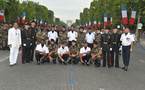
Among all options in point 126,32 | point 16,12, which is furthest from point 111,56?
point 16,12

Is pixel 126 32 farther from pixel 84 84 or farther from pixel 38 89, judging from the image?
pixel 38 89

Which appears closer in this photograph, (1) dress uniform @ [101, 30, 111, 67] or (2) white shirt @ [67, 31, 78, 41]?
(1) dress uniform @ [101, 30, 111, 67]

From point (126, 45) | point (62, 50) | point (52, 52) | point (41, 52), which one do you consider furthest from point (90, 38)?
point (126, 45)

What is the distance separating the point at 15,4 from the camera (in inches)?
3563

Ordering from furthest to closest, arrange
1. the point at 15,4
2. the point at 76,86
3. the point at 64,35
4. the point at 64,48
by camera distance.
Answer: the point at 15,4 < the point at 64,35 < the point at 64,48 < the point at 76,86

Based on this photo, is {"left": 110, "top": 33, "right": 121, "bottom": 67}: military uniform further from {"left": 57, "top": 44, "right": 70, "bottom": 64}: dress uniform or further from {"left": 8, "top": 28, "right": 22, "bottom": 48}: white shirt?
{"left": 8, "top": 28, "right": 22, "bottom": 48}: white shirt

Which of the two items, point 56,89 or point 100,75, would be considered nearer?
point 56,89

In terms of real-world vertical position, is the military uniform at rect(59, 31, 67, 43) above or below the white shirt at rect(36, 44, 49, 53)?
above

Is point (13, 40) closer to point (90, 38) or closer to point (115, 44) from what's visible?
point (115, 44)

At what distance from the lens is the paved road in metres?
14.5

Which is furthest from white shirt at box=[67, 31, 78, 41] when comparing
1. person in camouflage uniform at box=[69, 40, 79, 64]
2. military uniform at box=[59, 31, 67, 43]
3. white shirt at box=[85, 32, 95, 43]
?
person in camouflage uniform at box=[69, 40, 79, 64]

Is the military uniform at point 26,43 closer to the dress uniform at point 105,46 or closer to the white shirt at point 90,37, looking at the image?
the dress uniform at point 105,46

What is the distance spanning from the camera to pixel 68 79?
55.1 feet

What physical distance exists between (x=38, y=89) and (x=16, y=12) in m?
77.9
